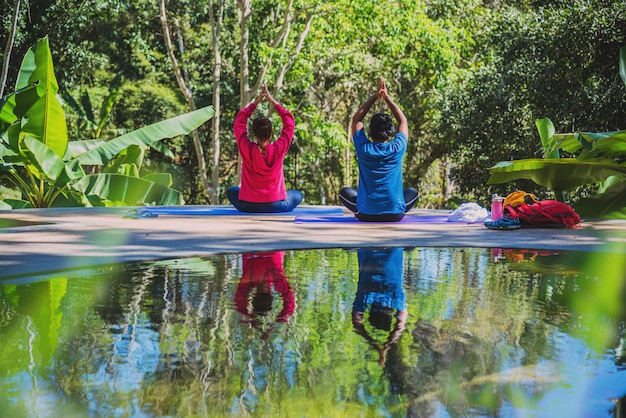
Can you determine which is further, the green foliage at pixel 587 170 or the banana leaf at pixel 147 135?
the banana leaf at pixel 147 135

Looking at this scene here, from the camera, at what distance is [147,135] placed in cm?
1195

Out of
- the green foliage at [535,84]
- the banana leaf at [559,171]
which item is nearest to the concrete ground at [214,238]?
the banana leaf at [559,171]

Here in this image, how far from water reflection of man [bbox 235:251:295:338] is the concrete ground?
62 centimetres

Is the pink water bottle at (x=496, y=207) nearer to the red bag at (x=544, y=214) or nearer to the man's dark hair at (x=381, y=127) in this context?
the red bag at (x=544, y=214)

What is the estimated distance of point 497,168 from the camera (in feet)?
30.4

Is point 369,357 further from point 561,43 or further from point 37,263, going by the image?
point 561,43

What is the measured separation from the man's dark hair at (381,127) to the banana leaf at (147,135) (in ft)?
12.3

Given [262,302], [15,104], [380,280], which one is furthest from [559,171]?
[15,104]

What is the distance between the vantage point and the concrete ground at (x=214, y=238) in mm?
5754

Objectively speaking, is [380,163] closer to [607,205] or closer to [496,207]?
[496,207]

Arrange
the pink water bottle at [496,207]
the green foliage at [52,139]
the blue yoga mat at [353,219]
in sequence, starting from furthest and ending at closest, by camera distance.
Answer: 1. the green foliage at [52,139]
2. the blue yoga mat at [353,219]
3. the pink water bottle at [496,207]

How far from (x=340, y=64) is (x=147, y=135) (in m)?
9.15

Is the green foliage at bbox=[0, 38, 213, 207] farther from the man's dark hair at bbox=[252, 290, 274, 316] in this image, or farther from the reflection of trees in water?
the man's dark hair at bbox=[252, 290, 274, 316]

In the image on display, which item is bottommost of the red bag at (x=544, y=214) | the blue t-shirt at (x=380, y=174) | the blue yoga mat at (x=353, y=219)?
the blue yoga mat at (x=353, y=219)
